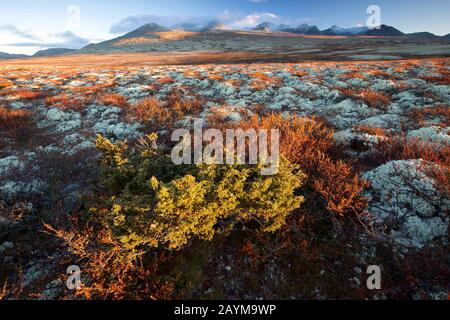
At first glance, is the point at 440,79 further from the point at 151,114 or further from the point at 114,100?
the point at 114,100

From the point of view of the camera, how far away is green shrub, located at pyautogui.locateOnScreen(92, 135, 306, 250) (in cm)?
438

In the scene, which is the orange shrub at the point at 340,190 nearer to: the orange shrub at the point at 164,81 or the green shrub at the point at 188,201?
the green shrub at the point at 188,201

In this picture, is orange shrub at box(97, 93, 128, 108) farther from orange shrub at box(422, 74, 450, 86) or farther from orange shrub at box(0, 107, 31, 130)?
orange shrub at box(422, 74, 450, 86)

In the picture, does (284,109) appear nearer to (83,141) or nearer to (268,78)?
(268,78)

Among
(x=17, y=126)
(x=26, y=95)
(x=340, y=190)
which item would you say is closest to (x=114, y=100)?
(x=17, y=126)

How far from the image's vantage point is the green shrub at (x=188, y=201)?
438 cm

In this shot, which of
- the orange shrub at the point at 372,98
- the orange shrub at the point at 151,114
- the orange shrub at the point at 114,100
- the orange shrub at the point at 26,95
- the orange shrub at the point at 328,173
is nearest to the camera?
the orange shrub at the point at 328,173

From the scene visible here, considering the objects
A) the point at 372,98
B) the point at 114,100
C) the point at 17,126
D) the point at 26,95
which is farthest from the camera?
the point at 26,95

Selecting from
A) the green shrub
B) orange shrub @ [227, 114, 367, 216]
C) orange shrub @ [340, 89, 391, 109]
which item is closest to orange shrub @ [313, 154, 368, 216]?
orange shrub @ [227, 114, 367, 216]

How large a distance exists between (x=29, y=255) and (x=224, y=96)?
570 inches

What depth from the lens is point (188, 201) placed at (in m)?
4.33

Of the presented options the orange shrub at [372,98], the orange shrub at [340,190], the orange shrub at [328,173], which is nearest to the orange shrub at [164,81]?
the orange shrub at [372,98]
